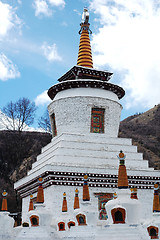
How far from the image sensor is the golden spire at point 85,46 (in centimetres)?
1623

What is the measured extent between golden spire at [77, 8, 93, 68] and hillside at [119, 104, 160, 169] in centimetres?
1844

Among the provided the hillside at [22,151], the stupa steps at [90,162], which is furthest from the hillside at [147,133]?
the stupa steps at [90,162]

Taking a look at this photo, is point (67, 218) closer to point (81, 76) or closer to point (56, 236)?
point (56, 236)

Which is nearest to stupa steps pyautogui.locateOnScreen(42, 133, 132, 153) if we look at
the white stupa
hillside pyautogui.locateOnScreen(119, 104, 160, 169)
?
the white stupa

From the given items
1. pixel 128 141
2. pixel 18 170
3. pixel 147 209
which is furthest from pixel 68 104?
pixel 18 170

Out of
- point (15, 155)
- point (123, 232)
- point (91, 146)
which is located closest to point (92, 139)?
point (91, 146)

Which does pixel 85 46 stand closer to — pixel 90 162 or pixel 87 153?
pixel 87 153

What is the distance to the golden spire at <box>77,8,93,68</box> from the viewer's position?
16.2 m

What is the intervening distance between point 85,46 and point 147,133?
102 feet

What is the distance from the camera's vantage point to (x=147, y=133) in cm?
4591

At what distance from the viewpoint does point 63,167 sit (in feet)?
38.2

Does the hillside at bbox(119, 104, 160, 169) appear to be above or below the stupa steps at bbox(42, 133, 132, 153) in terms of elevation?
above

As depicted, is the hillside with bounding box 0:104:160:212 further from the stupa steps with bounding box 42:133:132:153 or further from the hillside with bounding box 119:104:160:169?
the stupa steps with bounding box 42:133:132:153

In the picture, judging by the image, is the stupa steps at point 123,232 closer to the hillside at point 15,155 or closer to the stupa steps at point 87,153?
the stupa steps at point 87,153
